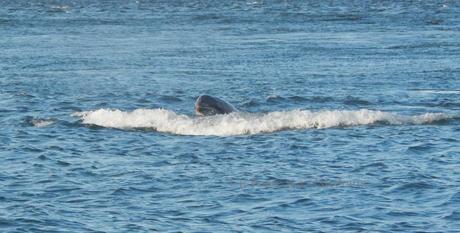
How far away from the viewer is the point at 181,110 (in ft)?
99.4

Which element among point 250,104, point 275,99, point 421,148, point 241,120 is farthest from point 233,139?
point 275,99

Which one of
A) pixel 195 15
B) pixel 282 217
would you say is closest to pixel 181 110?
pixel 282 217

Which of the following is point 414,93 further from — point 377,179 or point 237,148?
point 377,179

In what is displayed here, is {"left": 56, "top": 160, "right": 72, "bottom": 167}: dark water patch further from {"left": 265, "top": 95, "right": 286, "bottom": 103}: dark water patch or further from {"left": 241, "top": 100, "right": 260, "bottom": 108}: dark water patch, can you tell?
{"left": 265, "top": 95, "right": 286, "bottom": 103}: dark water patch

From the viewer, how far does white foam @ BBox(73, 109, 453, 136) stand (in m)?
26.6

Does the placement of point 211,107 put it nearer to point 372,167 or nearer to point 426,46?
point 372,167

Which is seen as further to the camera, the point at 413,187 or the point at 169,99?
the point at 169,99

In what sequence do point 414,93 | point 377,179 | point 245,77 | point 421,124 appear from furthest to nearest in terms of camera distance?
point 245,77 < point 414,93 < point 421,124 < point 377,179

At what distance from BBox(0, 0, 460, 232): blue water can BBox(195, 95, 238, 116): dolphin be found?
0.37 metres

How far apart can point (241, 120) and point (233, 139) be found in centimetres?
179

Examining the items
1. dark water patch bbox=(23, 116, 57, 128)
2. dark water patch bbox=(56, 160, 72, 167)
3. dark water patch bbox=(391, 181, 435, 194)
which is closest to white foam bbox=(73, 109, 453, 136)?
dark water patch bbox=(23, 116, 57, 128)

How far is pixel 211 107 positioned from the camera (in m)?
28.8

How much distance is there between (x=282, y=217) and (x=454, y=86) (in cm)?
1902

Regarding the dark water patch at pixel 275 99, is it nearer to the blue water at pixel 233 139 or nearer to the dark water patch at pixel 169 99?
the blue water at pixel 233 139
